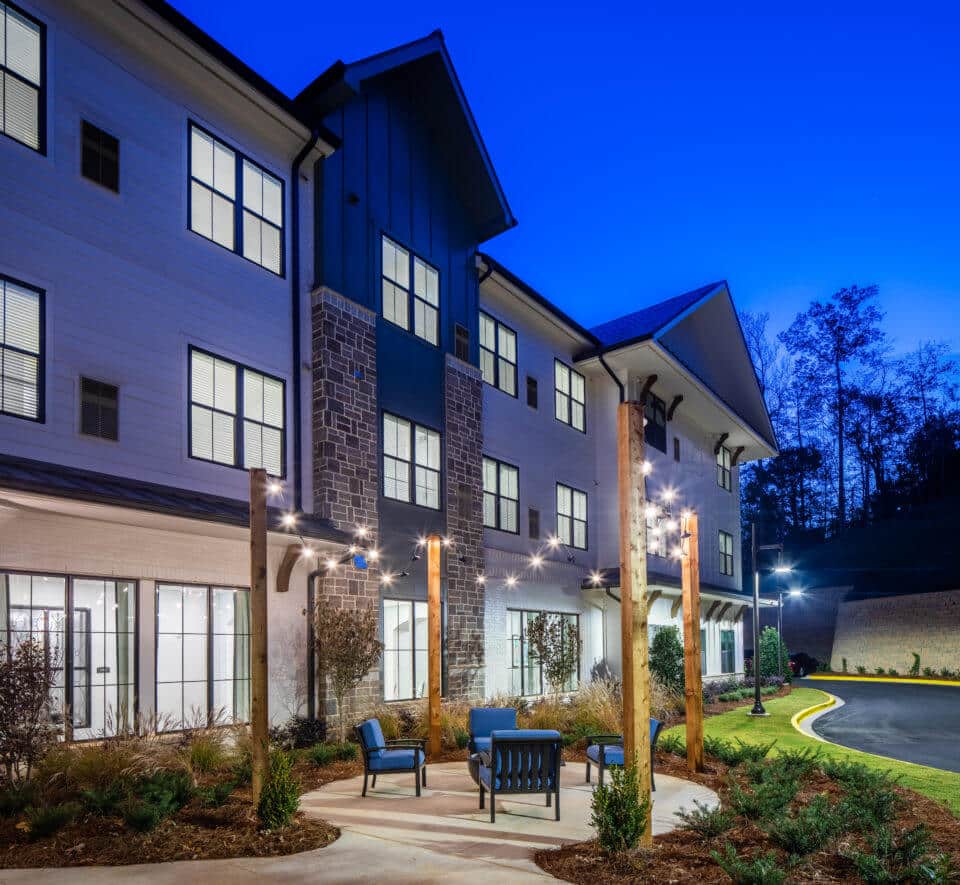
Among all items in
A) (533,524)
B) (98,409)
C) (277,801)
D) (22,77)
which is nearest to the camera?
(277,801)

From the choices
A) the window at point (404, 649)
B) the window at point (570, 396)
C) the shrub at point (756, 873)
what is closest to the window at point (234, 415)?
the window at point (404, 649)

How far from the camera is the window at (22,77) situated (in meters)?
10.7

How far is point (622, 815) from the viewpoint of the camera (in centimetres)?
700

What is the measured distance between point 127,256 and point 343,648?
6.42 meters

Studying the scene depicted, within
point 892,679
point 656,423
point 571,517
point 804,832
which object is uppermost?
point 656,423

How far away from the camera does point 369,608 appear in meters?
15.2

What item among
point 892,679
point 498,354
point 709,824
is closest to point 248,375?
point 498,354

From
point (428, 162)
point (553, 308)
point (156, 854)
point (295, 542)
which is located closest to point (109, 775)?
point (156, 854)

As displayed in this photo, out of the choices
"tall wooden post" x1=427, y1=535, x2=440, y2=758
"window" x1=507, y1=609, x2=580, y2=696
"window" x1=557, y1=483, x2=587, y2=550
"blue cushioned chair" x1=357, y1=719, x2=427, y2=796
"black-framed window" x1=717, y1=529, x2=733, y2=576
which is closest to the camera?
"blue cushioned chair" x1=357, y1=719, x2=427, y2=796

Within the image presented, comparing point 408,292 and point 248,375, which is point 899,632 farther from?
point 248,375

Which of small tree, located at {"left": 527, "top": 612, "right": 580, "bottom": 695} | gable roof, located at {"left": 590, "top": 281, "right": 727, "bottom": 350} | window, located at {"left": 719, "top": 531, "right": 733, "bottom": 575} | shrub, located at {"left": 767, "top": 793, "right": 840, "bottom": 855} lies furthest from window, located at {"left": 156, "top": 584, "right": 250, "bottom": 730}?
window, located at {"left": 719, "top": 531, "right": 733, "bottom": 575}

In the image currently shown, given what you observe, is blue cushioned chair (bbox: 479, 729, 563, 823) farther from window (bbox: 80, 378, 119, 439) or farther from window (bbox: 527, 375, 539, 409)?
window (bbox: 527, 375, 539, 409)

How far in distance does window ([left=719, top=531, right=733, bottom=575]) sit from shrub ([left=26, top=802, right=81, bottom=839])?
28233 mm

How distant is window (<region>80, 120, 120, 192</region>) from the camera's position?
11.5 m
